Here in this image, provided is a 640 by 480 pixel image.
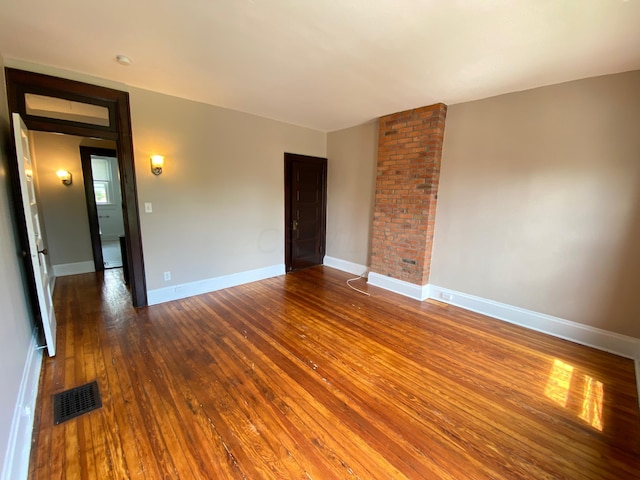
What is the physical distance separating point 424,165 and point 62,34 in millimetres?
3908

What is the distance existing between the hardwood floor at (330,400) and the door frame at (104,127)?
33.2 inches

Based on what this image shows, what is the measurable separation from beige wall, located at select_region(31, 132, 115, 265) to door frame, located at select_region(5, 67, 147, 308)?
223 cm

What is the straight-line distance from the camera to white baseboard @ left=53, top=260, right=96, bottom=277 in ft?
15.0

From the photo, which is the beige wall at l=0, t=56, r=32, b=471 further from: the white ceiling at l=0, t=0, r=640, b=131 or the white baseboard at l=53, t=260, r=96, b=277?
the white baseboard at l=53, t=260, r=96, b=277

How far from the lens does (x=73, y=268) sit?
4711mm

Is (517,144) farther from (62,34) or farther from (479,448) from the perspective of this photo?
(62,34)

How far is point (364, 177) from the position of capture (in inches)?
187

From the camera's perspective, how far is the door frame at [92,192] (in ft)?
15.2

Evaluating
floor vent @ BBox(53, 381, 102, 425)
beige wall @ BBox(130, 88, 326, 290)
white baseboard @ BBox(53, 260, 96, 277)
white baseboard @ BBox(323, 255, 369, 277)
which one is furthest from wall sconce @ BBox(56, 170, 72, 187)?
white baseboard @ BBox(323, 255, 369, 277)

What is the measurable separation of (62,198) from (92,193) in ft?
1.34

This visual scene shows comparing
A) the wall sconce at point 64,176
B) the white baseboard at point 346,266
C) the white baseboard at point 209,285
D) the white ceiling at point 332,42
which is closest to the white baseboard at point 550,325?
the white baseboard at point 346,266

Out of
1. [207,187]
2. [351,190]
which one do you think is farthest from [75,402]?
[351,190]

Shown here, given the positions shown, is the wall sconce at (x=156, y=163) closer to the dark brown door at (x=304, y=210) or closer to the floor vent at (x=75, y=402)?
the dark brown door at (x=304, y=210)

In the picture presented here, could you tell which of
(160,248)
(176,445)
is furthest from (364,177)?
(176,445)
